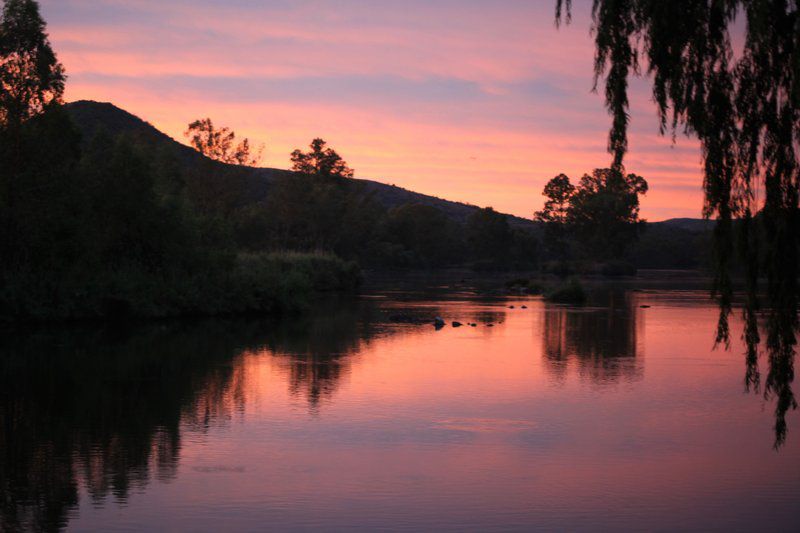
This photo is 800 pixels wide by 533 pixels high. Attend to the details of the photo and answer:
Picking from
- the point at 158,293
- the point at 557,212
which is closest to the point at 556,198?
the point at 557,212

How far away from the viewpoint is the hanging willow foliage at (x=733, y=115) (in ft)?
28.9

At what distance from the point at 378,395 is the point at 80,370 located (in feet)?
25.7

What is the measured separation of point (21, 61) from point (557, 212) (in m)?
129

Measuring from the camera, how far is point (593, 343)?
29.8 m

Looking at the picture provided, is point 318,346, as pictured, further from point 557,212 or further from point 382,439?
point 557,212

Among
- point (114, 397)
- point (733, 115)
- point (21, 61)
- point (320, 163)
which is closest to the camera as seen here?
point (733, 115)

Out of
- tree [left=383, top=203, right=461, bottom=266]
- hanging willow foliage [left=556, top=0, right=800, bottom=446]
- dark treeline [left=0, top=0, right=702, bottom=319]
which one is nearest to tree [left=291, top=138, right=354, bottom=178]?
tree [left=383, top=203, right=461, bottom=266]

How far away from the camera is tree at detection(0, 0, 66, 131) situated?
1313 inches

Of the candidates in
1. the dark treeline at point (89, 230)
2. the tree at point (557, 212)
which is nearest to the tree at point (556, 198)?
the tree at point (557, 212)

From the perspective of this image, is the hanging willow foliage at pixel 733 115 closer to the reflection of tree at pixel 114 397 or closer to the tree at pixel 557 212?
the reflection of tree at pixel 114 397

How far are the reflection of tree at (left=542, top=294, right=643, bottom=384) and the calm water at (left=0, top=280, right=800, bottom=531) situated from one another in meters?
0.22

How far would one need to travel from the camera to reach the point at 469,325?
35812mm

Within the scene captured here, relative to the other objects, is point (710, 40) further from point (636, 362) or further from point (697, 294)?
point (697, 294)

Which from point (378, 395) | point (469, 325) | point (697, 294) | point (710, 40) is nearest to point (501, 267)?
point (697, 294)
